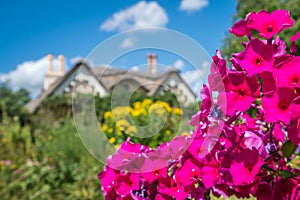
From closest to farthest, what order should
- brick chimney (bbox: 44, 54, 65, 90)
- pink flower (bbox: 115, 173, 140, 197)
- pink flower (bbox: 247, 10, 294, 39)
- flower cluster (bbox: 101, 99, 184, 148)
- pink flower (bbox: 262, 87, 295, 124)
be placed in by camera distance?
1. pink flower (bbox: 262, 87, 295, 124)
2. pink flower (bbox: 247, 10, 294, 39)
3. pink flower (bbox: 115, 173, 140, 197)
4. flower cluster (bbox: 101, 99, 184, 148)
5. brick chimney (bbox: 44, 54, 65, 90)

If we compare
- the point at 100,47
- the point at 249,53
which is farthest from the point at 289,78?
the point at 100,47

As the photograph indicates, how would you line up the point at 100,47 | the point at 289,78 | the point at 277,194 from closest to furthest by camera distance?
the point at 289,78 < the point at 277,194 < the point at 100,47

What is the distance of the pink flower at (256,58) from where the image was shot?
3.06ft

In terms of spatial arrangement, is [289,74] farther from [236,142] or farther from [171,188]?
[171,188]

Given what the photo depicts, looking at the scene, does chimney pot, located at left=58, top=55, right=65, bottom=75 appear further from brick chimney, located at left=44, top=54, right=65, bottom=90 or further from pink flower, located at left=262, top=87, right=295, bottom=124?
pink flower, located at left=262, top=87, right=295, bottom=124

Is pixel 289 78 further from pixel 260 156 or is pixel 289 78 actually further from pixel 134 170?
pixel 134 170

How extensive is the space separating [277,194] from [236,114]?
0.28 metres

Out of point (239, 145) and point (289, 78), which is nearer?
point (289, 78)

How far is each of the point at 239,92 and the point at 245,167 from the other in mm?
192

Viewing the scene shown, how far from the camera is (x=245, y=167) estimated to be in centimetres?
99

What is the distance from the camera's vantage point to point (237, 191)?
3.60 ft

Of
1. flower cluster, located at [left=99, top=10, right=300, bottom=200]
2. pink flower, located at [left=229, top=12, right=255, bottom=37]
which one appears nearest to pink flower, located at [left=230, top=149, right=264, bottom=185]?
flower cluster, located at [left=99, top=10, right=300, bottom=200]

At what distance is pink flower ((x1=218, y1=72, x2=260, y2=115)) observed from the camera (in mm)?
942

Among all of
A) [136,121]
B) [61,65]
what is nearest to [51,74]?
[61,65]
